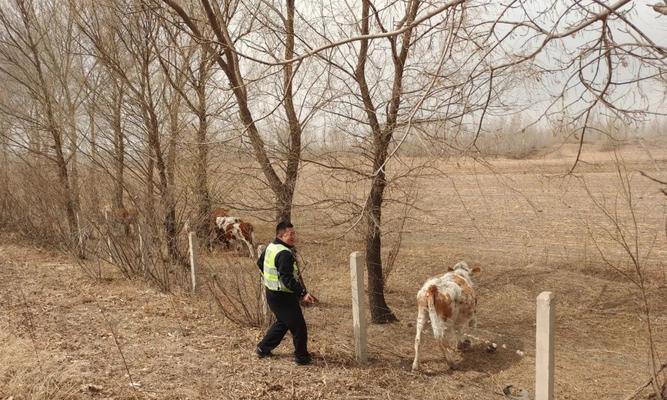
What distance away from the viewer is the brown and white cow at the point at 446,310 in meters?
7.29

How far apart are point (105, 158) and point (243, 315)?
5844mm

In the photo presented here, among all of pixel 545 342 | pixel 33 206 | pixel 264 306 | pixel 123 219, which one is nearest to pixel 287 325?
pixel 264 306

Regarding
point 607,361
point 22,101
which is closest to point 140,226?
point 607,361

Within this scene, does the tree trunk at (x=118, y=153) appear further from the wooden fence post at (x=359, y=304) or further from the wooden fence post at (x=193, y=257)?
the wooden fence post at (x=359, y=304)

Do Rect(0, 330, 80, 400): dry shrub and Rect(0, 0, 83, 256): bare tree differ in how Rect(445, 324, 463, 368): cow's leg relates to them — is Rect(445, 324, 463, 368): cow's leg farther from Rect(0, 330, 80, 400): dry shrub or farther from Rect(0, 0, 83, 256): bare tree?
Rect(0, 0, 83, 256): bare tree

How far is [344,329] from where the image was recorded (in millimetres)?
8547

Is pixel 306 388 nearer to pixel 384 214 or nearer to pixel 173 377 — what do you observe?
pixel 173 377

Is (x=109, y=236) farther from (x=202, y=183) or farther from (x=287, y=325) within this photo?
(x=287, y=325)

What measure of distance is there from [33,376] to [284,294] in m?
2.69

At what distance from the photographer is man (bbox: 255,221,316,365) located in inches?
251

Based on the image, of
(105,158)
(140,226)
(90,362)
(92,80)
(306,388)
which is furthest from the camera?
(92,80)

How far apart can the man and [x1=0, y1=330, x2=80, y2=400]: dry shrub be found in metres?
2.09

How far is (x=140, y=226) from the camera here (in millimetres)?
10320

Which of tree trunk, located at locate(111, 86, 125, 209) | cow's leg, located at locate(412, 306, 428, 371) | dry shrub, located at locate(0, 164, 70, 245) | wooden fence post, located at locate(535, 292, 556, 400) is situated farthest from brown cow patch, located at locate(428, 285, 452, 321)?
dry shrub, located at locate(0, 164, 70, 245)
